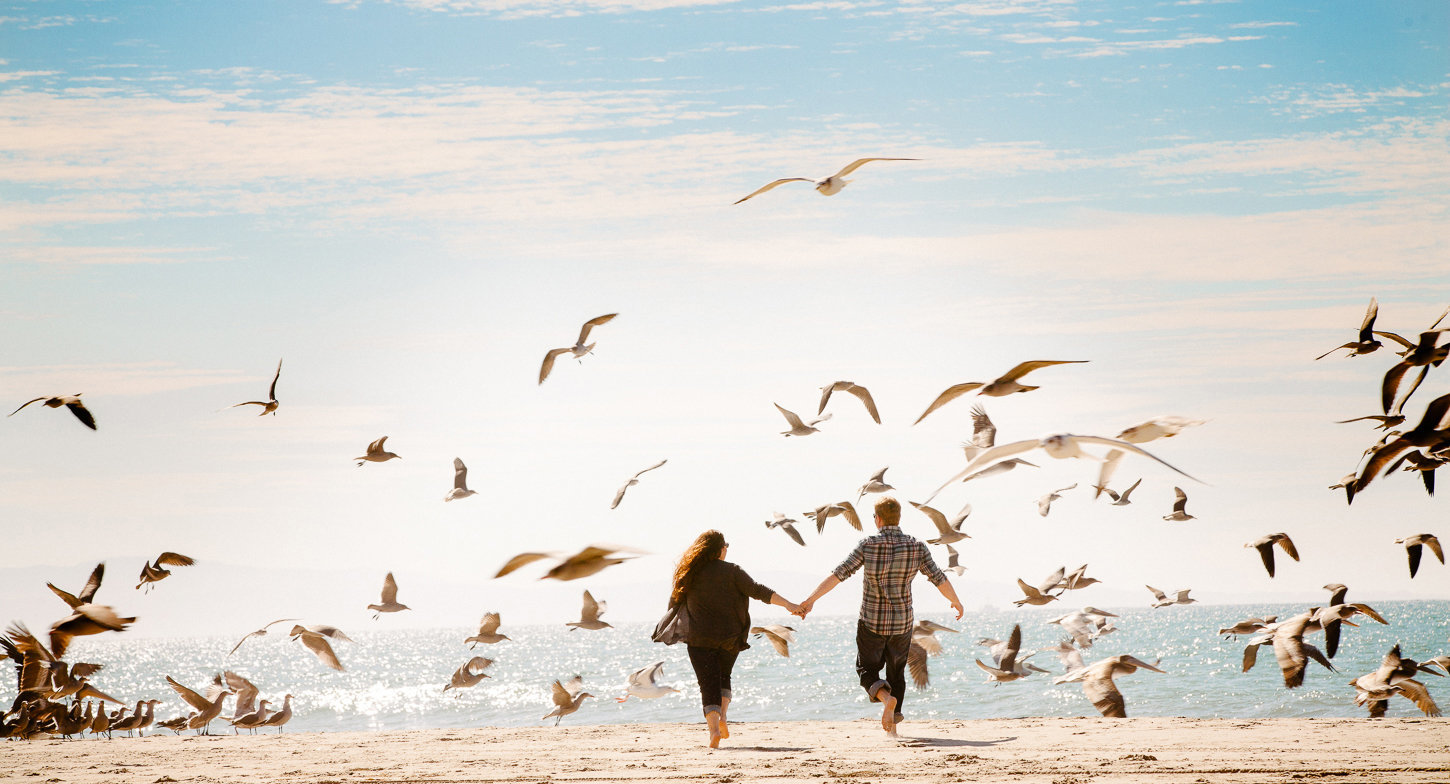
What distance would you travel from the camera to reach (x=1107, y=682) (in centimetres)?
976

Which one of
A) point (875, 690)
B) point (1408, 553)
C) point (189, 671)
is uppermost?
point (1408, 553)

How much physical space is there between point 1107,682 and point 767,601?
114 inches

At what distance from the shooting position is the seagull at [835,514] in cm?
1770

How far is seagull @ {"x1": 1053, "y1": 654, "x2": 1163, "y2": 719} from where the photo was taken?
955 cm

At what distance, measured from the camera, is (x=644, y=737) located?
1089 centimetres

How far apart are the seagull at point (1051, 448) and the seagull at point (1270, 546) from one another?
7.74 m

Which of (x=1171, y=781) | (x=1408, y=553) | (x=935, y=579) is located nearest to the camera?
(x=1171, y=781)

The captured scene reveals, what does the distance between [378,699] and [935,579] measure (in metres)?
42.4

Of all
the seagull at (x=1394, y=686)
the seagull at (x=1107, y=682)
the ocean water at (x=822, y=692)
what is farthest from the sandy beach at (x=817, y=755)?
the ocean water at (x=822, y=692)

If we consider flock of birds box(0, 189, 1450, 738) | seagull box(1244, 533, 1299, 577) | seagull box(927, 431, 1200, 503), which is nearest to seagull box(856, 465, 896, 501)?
flock of birds box(0, 189, 1450, 738)

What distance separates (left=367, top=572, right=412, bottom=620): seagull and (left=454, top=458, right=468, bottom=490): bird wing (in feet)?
8.03

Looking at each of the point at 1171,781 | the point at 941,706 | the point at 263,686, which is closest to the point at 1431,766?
the point at 1171,781

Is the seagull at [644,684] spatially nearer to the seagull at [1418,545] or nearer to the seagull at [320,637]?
the seagull at [320,637]

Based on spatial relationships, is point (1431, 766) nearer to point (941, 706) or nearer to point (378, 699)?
point (941, 706)
